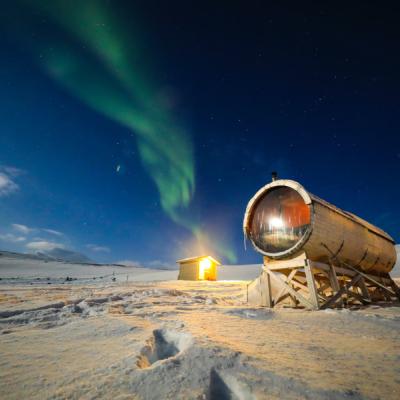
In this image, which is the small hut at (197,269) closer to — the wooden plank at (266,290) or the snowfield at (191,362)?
the wooden plank at (266,290)

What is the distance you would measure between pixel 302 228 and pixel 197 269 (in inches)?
1057

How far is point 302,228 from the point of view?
6344 mm

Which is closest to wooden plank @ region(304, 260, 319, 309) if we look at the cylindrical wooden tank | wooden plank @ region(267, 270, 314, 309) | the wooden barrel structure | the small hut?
the wooden barrel structure

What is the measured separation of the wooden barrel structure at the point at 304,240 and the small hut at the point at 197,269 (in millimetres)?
24970

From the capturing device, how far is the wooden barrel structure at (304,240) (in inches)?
239

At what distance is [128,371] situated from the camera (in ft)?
5.78

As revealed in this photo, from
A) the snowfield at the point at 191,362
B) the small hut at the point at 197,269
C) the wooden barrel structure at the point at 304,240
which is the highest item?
the small hut at the point at 197,269

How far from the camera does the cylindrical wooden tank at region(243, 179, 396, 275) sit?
20.2ft

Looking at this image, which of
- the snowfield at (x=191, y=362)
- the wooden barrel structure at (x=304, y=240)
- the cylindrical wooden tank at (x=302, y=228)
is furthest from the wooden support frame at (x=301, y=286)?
the snowfield at (x=191, y=362)

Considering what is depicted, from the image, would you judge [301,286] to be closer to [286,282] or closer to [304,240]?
[286,282]

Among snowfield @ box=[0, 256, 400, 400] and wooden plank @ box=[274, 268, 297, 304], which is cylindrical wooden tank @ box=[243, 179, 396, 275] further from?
snowfield @ box=[0, 256, 400, 400]

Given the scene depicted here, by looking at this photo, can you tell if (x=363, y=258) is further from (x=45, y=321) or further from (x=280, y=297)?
(x=45, y=321)

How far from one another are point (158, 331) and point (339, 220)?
20.3ft

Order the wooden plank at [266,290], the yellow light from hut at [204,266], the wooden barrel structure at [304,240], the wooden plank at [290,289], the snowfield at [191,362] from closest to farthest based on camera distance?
the snowfield at [191,362] < the wooden plank at [290,289] < the wooden barrel structure at [304,240] < the wooden plank at [266,290] < the yellow light from hut at [204,266]
